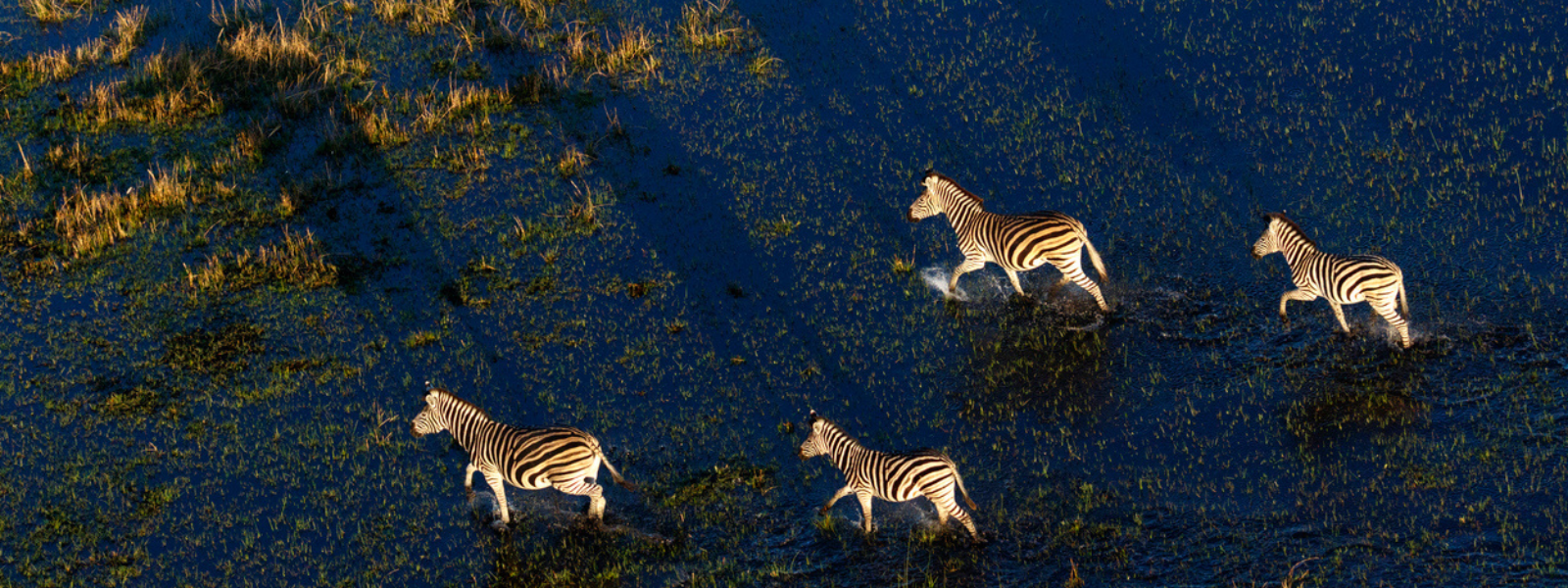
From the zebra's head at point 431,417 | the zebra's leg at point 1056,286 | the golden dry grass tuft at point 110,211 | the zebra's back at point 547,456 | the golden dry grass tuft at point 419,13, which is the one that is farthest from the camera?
the golden dry grass tuft at point 419,13

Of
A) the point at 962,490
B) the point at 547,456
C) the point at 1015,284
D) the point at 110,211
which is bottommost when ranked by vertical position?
the point at 110,211

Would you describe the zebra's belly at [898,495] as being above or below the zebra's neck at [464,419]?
above

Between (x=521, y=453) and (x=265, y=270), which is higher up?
(x=521, y=453)

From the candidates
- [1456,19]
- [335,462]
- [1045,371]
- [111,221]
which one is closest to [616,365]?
[335,462]

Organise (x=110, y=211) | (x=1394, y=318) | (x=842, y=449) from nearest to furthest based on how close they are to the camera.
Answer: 1. (x=842, y=449)
2. (x=1394, y=318)
3. (x=110, y=211)

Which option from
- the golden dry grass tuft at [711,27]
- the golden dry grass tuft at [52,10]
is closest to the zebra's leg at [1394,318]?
the golden dry grass tuft at [711,27]

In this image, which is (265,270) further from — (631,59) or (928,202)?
(928,202)

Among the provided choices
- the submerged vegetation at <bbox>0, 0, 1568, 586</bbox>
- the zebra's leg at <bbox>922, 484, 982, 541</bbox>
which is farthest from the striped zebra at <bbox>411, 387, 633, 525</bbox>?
the zebra's leg at <bbox>922, 484, 982, 541</bbox>

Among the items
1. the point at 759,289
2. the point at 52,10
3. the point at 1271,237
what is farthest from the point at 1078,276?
the point at 52,10

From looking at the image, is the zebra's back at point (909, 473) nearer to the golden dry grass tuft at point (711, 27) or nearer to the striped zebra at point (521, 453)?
the striped zebra at point (521, 453)
